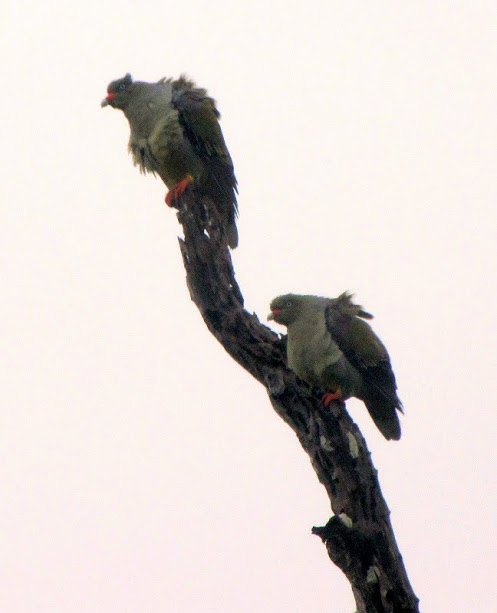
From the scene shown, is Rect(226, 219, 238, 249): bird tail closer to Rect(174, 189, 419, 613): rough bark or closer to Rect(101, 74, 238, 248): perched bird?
Rect(101, 74, 238, 248): perched bird

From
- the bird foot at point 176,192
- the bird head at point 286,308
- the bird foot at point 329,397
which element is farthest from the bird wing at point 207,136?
the bird foot at point 329,397

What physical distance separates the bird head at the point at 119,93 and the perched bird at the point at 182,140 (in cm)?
1

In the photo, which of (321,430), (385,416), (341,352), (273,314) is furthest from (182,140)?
(321,430)

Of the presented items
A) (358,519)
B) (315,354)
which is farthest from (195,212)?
(358,519)

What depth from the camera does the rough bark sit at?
5.65 meters

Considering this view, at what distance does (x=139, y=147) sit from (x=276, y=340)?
243 cm

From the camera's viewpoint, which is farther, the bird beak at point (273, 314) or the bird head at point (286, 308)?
the bird beak at point (273, 314)

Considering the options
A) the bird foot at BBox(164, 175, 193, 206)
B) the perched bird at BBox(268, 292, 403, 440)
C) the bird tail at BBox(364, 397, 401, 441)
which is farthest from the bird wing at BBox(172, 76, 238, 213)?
the bird tail at BBox(364, 397, 401, 441)

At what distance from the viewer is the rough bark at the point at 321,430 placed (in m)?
5.65

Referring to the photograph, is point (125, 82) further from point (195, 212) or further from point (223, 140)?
point (195, 212)

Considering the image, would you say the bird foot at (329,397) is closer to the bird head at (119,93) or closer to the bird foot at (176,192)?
the bird foot at (176,192)

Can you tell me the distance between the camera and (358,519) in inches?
227

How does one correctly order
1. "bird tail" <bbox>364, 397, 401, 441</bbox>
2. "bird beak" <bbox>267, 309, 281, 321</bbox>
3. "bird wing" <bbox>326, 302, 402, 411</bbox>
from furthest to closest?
"bird beak" <bbox>267, 309, 281, 321</bbox>, "bird tail" <bbox>364, 397, 401, 441</bbox>, "bird wing" <bbox>326, 302, 402, 411</bbox>

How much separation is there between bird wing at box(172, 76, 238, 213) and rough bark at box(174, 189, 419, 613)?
3.72 feet
